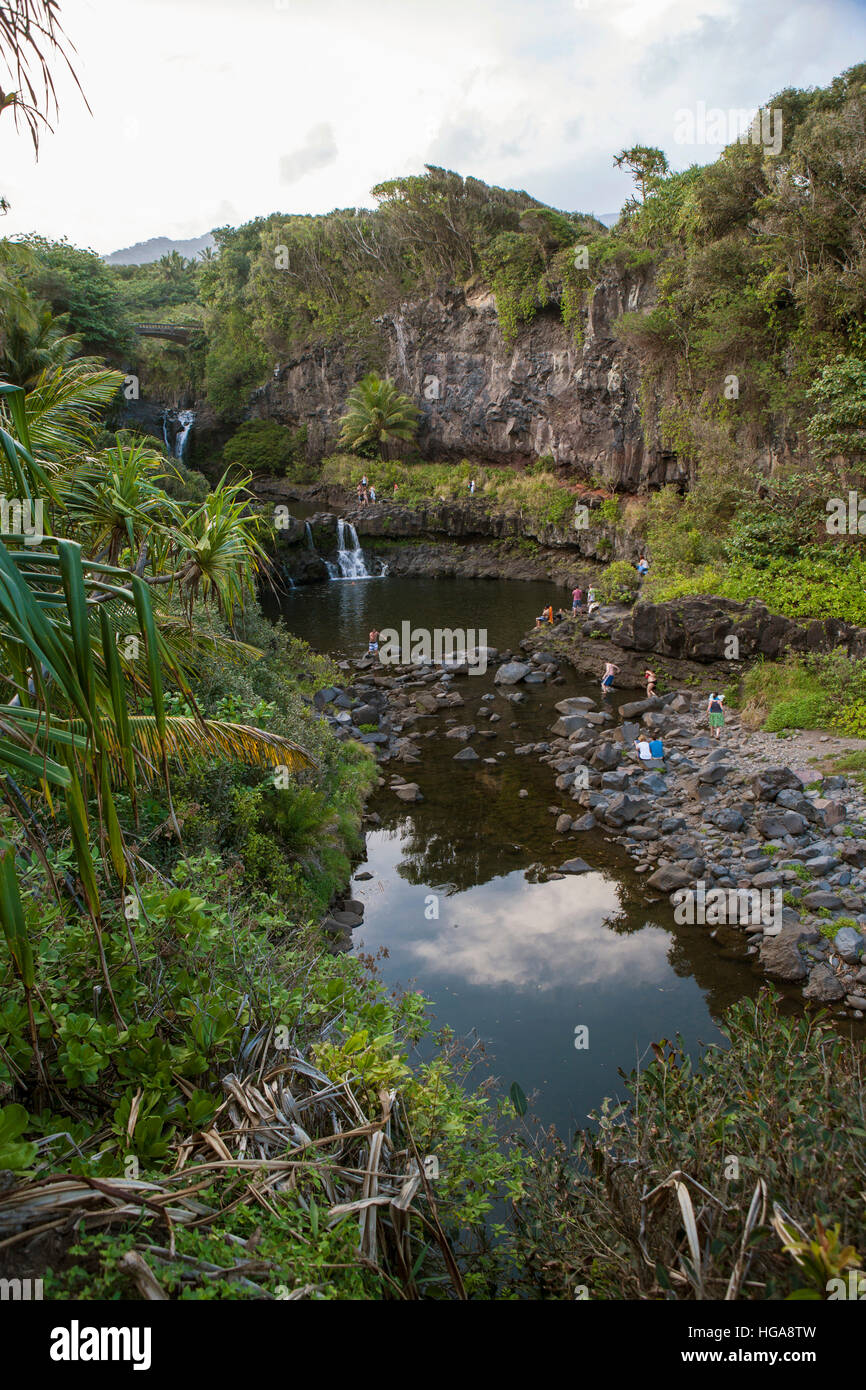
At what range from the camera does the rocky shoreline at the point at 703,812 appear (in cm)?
912

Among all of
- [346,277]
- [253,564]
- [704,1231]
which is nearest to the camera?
[704,1231]

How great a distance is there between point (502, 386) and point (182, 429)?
714 inches

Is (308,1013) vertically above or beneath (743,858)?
A: above

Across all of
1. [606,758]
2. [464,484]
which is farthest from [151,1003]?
[464,484]

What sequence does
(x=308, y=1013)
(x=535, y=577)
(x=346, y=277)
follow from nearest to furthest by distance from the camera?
(x=308, y=1013) → (x=535, y=577) → (x=346, y=277)

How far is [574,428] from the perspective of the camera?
1284 inches

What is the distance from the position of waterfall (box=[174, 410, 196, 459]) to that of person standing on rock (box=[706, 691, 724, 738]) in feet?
107

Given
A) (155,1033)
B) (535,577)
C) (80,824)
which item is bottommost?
(155,1033)

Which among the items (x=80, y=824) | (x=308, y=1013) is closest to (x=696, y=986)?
(x=308, y=1013)

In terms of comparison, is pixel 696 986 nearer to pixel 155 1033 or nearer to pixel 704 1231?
pixel 704 1231

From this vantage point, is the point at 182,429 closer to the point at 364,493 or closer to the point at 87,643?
the point at 364,493

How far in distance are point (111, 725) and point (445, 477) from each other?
36.1m

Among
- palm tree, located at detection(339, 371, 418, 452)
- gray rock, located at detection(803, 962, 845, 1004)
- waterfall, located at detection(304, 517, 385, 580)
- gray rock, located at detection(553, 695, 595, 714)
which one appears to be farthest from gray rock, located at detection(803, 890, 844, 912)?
palm tree, located at detection(339, 371, 418, 452)

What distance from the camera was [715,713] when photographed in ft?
50.6
